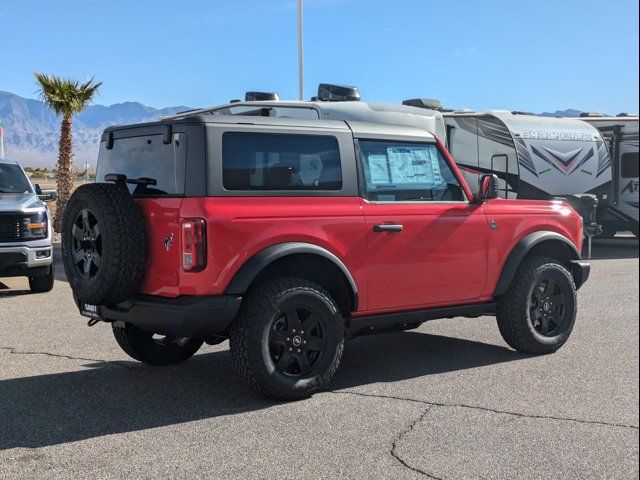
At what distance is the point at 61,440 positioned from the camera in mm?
4203

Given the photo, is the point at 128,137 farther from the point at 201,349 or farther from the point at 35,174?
the point at 35,174

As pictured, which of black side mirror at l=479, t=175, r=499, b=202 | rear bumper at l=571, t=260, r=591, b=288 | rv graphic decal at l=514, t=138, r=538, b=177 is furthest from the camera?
rv graphic decal at l=514, t=138, r=538, b=177

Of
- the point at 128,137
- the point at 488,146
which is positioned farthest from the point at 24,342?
the point at 488,146

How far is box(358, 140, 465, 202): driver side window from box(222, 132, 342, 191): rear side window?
1.12 feet

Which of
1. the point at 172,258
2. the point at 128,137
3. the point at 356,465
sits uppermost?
the point at 128,137

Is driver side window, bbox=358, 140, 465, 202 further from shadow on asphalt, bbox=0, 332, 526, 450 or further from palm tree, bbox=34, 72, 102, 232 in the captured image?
palm tree, bbox=34, 72, 102, 232

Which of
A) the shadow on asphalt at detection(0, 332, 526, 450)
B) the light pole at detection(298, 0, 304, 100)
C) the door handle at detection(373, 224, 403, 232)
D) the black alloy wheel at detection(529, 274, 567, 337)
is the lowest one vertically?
the shadow on asphalt at detection(0, 332, 526, 450)

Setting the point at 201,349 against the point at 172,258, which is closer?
the point at 172,258


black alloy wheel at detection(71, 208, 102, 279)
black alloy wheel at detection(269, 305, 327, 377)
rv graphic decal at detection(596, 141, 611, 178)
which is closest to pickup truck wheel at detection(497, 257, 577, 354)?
black alloy wheel at detection(269, 305, 327, 377)

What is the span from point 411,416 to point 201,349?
2681 millimetres

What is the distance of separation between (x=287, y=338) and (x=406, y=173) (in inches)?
67.1

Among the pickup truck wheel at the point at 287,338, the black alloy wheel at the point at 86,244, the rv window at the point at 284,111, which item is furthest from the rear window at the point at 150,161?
the rv window at the point at 284,111

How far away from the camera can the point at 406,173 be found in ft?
19.1

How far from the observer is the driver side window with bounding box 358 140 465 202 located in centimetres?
560
